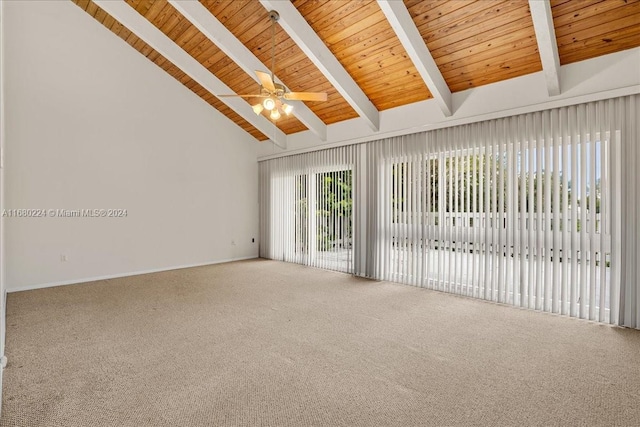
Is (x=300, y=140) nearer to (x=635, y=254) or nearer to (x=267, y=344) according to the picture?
(x=267, y=344)

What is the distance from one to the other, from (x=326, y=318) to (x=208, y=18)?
420 centimetres

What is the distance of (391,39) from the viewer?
4.18 meters

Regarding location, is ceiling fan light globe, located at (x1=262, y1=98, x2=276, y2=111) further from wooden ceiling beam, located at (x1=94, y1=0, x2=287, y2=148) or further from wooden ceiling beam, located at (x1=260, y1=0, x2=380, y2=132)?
wooden ceiling beam, located at (x1=94, y1=0, x2=287, y2=148)

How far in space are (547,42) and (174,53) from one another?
5191 mm

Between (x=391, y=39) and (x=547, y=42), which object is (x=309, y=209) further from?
(x=547, y=42)

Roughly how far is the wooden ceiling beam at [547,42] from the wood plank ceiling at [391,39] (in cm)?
19

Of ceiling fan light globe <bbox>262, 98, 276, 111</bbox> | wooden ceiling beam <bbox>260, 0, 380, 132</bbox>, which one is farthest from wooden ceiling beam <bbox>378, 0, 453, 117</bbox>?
ceiling fan light globe <bbox>262, 98, 276, 111</bbox>

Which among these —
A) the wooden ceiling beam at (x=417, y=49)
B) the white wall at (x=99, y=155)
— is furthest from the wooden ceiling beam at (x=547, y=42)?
the white wall at (x=99, y=155)

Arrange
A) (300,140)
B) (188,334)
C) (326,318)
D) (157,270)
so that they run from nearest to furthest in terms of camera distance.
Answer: (188,334)
(326,318)
(157,270)
(300,140)

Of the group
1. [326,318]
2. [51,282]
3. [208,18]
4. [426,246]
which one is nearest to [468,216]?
[426,246]

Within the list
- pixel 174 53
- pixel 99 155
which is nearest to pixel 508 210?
pixel 174 53

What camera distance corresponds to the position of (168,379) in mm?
2381

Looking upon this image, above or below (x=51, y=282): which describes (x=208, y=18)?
above

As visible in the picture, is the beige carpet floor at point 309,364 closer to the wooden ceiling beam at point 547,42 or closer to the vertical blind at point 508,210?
the vertical blind at point 508,210
